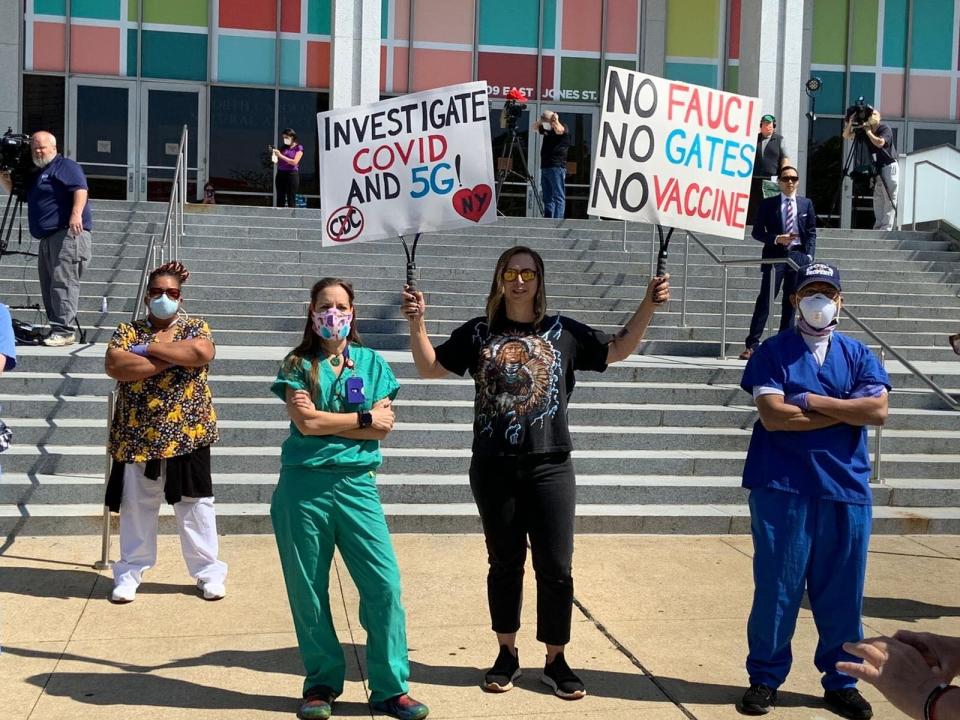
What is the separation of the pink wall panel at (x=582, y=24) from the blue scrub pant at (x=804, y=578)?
19.1 m

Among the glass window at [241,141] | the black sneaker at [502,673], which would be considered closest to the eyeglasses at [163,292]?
the black sneaker at [502,673]

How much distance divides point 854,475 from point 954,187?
13.3m

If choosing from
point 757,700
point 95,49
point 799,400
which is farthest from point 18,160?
point 95,49

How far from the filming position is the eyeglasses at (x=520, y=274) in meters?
4.88

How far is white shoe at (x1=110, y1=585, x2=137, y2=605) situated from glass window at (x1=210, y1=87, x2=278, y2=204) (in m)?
16.1

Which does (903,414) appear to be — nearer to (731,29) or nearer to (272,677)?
(272,677)

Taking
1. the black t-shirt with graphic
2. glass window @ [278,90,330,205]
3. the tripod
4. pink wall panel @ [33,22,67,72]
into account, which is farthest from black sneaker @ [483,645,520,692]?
pink wall panel @ [33,22,67,72]

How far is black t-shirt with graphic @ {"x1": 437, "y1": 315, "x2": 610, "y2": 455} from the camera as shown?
4773mm

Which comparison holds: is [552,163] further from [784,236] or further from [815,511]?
[815,511]

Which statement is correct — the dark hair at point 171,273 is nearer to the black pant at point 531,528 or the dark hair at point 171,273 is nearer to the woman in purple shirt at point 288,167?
the black pant at point 531,528

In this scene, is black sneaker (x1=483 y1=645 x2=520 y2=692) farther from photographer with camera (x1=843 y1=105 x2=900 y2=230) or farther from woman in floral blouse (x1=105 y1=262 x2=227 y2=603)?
photographer with camera (x1=843 y1=105 x2=900 y2=230)

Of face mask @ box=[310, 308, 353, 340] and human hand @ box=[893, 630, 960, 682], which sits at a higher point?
face mask @ box=[310, 308, 353, 340]

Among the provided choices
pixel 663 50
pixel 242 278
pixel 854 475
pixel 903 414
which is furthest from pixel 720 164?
pixel 663 50

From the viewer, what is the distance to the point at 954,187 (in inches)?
654
